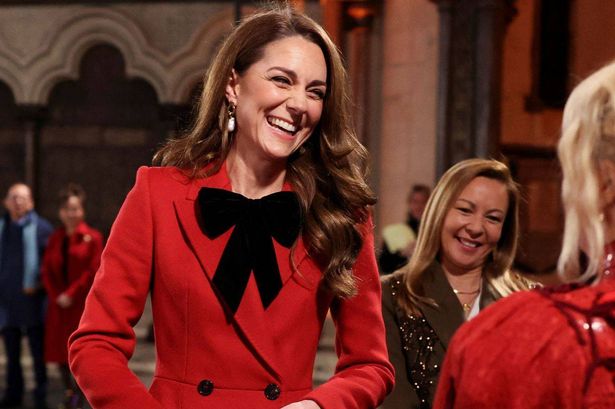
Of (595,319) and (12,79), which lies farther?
(12,79)

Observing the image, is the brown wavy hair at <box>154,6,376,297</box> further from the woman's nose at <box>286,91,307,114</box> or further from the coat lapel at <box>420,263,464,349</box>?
the coat lapel at <box>420,263,464,349</box>

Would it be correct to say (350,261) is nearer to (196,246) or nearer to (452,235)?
(196,246)

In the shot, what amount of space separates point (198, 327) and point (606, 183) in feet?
3.64

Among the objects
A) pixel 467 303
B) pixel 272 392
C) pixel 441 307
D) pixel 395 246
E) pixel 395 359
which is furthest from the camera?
pixel 395 246

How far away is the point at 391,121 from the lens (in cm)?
1153

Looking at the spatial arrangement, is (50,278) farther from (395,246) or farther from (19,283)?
(395,246)

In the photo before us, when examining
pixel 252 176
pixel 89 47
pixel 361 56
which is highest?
pixel 89 47

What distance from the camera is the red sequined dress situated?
146 cm

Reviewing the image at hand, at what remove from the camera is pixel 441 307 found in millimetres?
3506

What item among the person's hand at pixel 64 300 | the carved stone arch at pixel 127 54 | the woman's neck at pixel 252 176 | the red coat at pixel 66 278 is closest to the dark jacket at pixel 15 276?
the red coat at pixel 66 278

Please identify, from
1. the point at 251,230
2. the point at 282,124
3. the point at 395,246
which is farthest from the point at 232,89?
the point at 395,246

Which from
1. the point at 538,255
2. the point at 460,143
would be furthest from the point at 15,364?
the point at 538,255

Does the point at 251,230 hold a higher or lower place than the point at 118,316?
higher

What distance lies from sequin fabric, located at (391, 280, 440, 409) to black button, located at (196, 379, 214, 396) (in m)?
1.08
